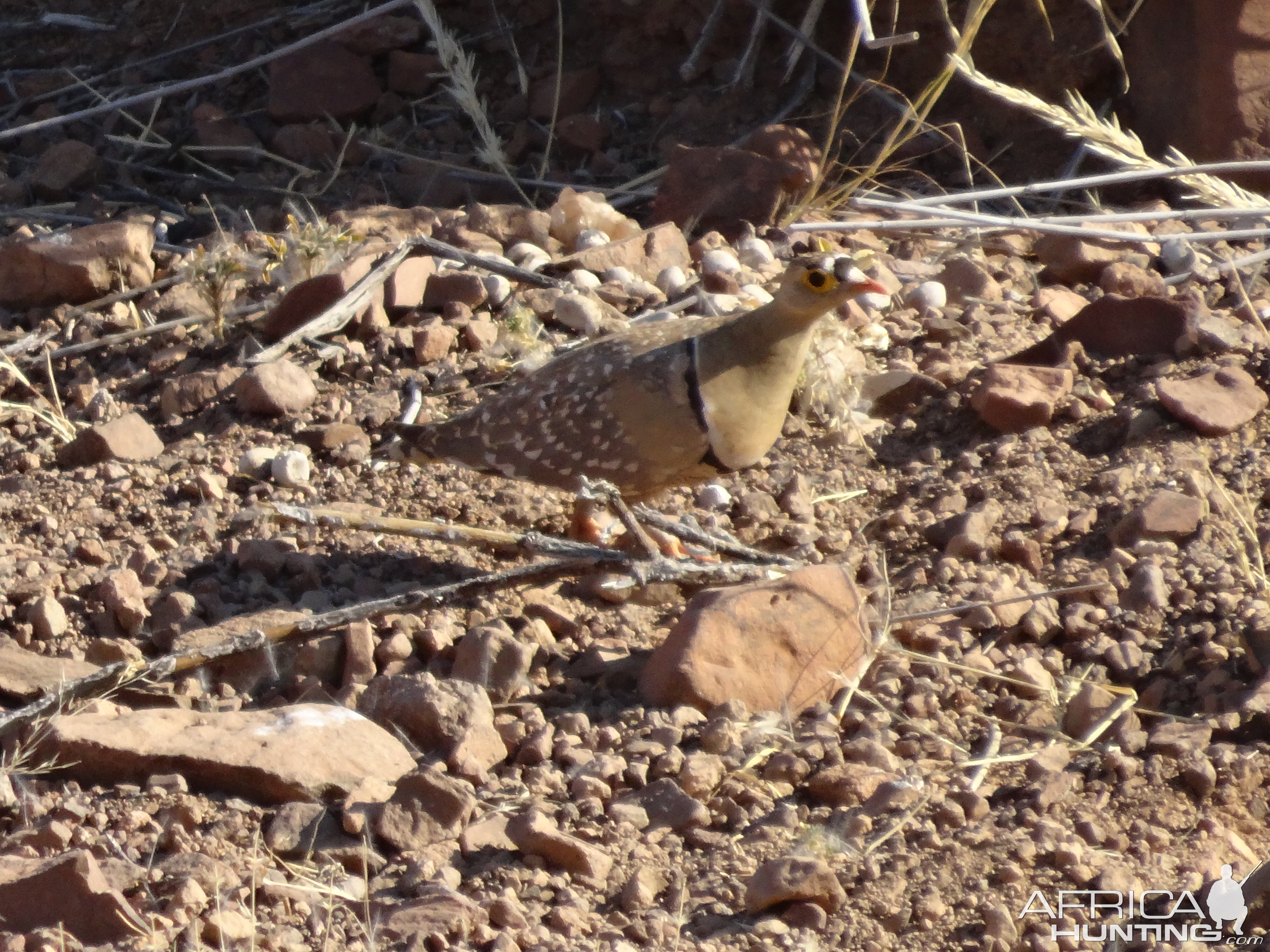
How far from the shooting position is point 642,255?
17.7ft

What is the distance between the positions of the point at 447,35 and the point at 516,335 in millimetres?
Answer: 1782

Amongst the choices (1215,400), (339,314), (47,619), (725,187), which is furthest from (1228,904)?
(725,187)

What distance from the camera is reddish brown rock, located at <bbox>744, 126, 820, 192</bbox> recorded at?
5.86 metres

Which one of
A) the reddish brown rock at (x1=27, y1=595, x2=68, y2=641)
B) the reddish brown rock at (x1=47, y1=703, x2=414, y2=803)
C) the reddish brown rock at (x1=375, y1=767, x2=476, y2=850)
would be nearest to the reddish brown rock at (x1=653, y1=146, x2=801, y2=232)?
the reddish brown rock at (x1=27, y1=595, x2=68, y2=641)

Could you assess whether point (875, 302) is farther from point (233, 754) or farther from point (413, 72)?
point (233, 754)

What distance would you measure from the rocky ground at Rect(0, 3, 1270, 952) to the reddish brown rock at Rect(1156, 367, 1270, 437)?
0.01m

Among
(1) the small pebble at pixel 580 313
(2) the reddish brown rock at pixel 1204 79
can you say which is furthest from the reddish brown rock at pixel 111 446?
(2) the reddish brown rock at pixel 1204 79

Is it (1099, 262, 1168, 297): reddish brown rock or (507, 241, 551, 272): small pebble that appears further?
(507, 241, 551, 272): small pebble

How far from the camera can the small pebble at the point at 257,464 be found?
4312mm

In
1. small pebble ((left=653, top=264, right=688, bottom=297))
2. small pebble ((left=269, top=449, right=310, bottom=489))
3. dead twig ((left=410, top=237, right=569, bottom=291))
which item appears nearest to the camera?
small pebble ((left=269, top=449, right=310, bottom=489))

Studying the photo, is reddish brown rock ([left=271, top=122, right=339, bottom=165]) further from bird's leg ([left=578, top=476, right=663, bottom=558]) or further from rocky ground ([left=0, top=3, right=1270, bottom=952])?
bird's leg ([left=578, top=476, right=663, bottom=558])

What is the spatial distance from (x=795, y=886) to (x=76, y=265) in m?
3.91

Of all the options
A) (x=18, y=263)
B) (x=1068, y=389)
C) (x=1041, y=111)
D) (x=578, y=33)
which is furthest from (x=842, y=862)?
(x=578, y=33)

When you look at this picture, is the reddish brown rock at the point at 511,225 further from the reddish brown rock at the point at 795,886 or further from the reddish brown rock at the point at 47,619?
the reddish brown rock at the point at 795,886
